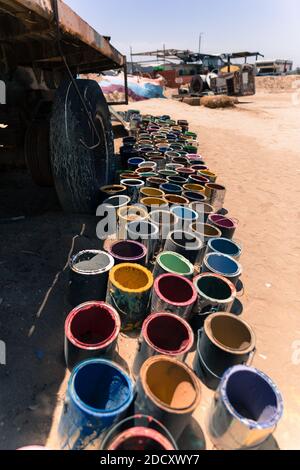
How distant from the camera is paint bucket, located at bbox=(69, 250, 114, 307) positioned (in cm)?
276

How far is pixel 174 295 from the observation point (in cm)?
297

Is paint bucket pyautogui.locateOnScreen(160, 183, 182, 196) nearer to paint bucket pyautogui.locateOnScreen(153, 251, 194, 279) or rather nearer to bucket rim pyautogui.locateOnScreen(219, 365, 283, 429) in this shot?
paint bucket pyautogui.locateOnScreen(153, 251, 194, 279)

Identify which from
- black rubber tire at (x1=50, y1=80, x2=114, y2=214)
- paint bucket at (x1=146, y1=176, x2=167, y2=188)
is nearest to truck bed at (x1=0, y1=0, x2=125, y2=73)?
black rubber tire at (x1=50, y1=80, x2=114, y2=214)

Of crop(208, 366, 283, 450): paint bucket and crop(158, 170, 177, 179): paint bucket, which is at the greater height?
crop(158, 170, 177, 179): paint bucket

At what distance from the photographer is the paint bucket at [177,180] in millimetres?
5356

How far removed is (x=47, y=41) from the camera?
3.44 m

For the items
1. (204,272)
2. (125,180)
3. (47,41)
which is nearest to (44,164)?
(125,180)

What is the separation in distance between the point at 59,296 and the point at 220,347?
5.21 ft

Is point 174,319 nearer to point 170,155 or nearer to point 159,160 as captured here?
point 159,160

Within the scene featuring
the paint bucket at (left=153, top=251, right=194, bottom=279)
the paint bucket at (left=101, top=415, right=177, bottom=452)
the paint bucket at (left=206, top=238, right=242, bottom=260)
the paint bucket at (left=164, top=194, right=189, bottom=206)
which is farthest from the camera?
the paint bucket at (left=164, top=194, right=189, bottom=206)

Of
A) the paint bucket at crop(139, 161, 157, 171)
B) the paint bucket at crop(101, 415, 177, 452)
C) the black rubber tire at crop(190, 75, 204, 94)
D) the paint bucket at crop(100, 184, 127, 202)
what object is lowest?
the paint bucket at crop(101, 415, 177, 452)

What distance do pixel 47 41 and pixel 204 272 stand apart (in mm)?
3074

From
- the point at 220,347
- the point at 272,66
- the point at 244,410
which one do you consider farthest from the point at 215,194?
the point at 272,66

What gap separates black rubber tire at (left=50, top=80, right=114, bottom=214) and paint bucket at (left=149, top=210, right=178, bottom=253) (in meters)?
0.92
